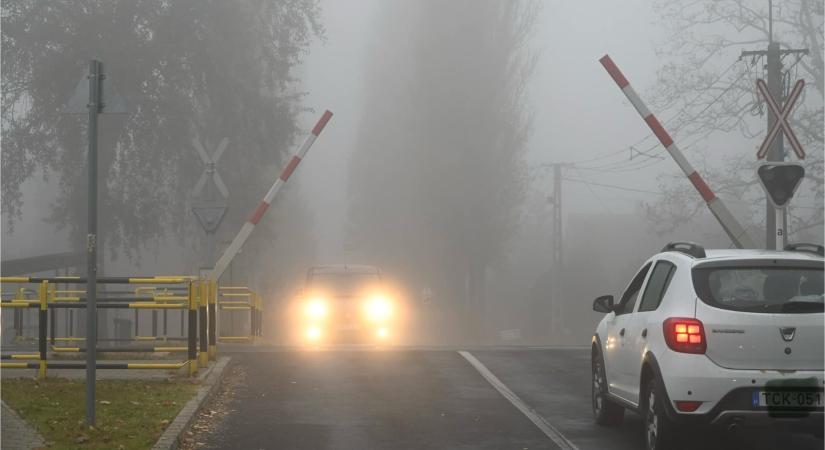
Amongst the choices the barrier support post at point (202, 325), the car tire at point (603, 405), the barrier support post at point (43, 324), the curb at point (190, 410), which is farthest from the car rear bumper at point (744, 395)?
the barrier support post at point (202, 325)

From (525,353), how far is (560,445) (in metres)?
9.32

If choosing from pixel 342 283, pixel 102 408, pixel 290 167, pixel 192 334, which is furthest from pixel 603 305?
pixel 342 283

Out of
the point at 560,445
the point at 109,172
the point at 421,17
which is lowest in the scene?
the point at 560,445

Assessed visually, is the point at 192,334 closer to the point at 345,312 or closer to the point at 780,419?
the point at 780,419

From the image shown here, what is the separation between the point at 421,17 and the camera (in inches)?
2181

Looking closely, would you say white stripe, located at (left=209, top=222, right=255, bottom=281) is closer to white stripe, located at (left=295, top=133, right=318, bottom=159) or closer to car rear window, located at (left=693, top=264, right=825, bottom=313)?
white stripe, located at (left=295, top=133, right=318, bottom=159)

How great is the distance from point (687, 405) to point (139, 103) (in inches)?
878

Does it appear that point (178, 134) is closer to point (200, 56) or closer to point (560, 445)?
point (200, 56)

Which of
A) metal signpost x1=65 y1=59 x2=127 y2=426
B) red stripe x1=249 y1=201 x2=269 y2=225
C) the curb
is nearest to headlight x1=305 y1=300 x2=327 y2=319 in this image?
red stripe x1=249 y1=201 x2=269 y2=225

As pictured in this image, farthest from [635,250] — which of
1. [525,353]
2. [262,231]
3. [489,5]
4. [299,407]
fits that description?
[299,407]

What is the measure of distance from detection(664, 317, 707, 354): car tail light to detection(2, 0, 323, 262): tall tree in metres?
21.3

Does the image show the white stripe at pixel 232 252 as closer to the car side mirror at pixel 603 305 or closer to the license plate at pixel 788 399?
the car side mirror at pixel 603 305

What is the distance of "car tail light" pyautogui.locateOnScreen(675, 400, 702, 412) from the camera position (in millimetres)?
8891

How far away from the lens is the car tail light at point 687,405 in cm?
889
